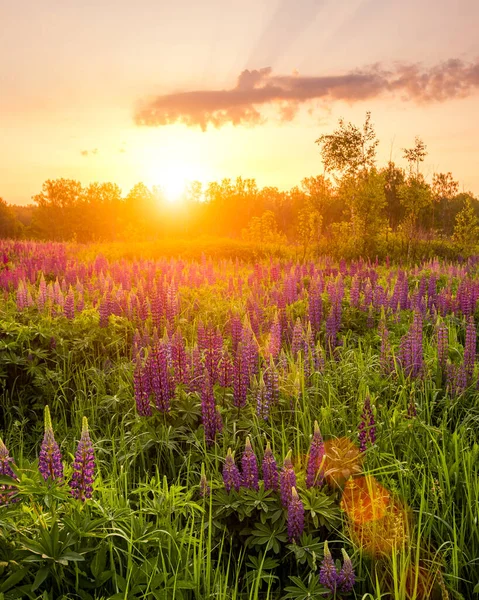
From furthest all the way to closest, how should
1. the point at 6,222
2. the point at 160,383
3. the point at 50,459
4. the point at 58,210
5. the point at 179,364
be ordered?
the point at 58,210
the point at 6,222
the point at 179,364
the point at 160,383
the point at 50,459

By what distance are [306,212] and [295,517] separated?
19.9 meters

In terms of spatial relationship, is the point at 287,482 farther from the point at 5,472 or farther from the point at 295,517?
the point at 5,472

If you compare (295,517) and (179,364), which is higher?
(179,364)

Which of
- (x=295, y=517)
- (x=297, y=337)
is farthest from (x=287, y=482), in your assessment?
(x=297, y=337)

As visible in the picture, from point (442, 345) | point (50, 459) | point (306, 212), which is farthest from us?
point (306, 212)

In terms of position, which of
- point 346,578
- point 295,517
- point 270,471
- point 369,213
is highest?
point 369,213

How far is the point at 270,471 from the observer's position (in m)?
2.76

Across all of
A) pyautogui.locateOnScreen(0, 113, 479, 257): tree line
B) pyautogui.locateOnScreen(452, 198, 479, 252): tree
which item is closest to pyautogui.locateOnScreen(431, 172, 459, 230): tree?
pyautogui.locateOnScreen(0, 113, 479, 257): tree line

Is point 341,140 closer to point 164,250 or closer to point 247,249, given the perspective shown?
point 247,249

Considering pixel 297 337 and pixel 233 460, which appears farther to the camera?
pixel 297 337

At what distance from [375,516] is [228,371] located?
4.95 ft

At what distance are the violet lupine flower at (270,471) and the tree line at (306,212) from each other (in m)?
15.7

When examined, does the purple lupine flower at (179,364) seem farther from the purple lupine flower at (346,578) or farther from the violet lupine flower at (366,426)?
the purple lupine flower at (346,578)

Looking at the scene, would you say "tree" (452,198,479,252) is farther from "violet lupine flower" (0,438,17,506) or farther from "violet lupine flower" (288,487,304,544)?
"violet lupine flower" (0,438,17,506)
